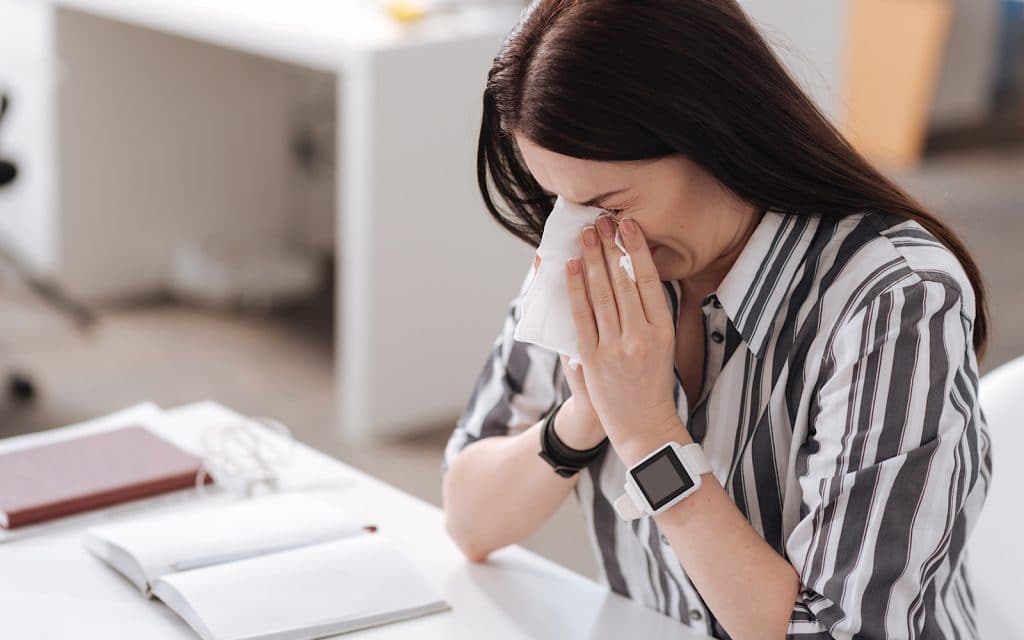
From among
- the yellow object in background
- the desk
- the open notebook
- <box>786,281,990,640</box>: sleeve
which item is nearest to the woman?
<box>786,281,990,640</box>: sleeve

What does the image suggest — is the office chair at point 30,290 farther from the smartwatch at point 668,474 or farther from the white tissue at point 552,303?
the smartwatch at point 668,474

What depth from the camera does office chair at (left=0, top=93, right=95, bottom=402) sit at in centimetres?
290

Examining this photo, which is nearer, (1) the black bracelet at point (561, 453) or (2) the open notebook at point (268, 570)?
(2) the open notebook at point (268, 570)

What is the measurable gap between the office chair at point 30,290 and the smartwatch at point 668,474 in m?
2.23

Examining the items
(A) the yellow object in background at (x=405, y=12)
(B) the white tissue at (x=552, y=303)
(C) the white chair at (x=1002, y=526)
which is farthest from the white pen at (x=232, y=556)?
(A) the yellow object in background at (x=405, y=12)

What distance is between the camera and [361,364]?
2758mm

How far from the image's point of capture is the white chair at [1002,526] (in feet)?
3.83

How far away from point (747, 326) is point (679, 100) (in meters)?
0.21

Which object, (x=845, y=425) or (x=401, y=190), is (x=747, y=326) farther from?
(x=401, y=190)

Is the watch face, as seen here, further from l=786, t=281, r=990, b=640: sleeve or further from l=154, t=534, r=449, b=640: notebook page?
l=154, t=534, r=449, b=640: notebook page

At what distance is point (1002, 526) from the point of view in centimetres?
119

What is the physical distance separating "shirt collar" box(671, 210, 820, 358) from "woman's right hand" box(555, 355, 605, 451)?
0.46ft

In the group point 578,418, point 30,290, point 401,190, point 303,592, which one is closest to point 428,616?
point 303,592

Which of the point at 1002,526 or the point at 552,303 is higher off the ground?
the point at 552,303
